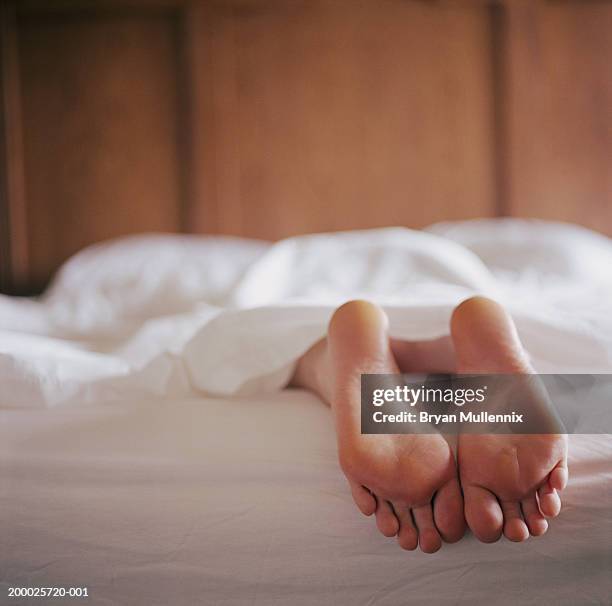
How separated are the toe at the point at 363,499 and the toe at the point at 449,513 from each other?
5cm

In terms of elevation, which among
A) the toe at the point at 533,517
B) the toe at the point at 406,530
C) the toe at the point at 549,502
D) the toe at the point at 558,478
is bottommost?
the toe at the point at 406,530

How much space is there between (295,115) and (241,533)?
1.69 metres

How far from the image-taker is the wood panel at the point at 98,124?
2033 millimetres

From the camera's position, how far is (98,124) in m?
2.04

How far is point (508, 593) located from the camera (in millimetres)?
547

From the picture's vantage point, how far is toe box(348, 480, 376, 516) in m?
0.53

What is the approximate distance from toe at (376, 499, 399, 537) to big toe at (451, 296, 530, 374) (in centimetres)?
15

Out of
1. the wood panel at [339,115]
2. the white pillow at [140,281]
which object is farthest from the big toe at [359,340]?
the wood panel at [339,115]

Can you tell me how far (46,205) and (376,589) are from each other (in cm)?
187

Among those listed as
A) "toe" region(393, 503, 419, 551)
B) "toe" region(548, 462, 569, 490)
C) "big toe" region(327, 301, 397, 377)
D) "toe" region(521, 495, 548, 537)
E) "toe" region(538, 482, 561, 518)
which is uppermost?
"big toe" region(327, 301, 397, 377)

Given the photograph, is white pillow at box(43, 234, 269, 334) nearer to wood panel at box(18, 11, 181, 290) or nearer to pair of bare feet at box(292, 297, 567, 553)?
wood panel at box(18, 11, 181, 290)

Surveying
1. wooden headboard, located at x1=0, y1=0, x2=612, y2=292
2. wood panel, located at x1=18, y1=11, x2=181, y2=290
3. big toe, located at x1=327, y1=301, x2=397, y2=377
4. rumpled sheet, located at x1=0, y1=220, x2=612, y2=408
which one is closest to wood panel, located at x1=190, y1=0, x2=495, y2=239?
wooden headboard, located at x1=0, y1=0, x2=612, y2=292

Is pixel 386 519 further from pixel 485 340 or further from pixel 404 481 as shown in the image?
pixel 485 340

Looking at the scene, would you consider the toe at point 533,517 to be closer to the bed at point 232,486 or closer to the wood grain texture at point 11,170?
the bed at point 232,486
